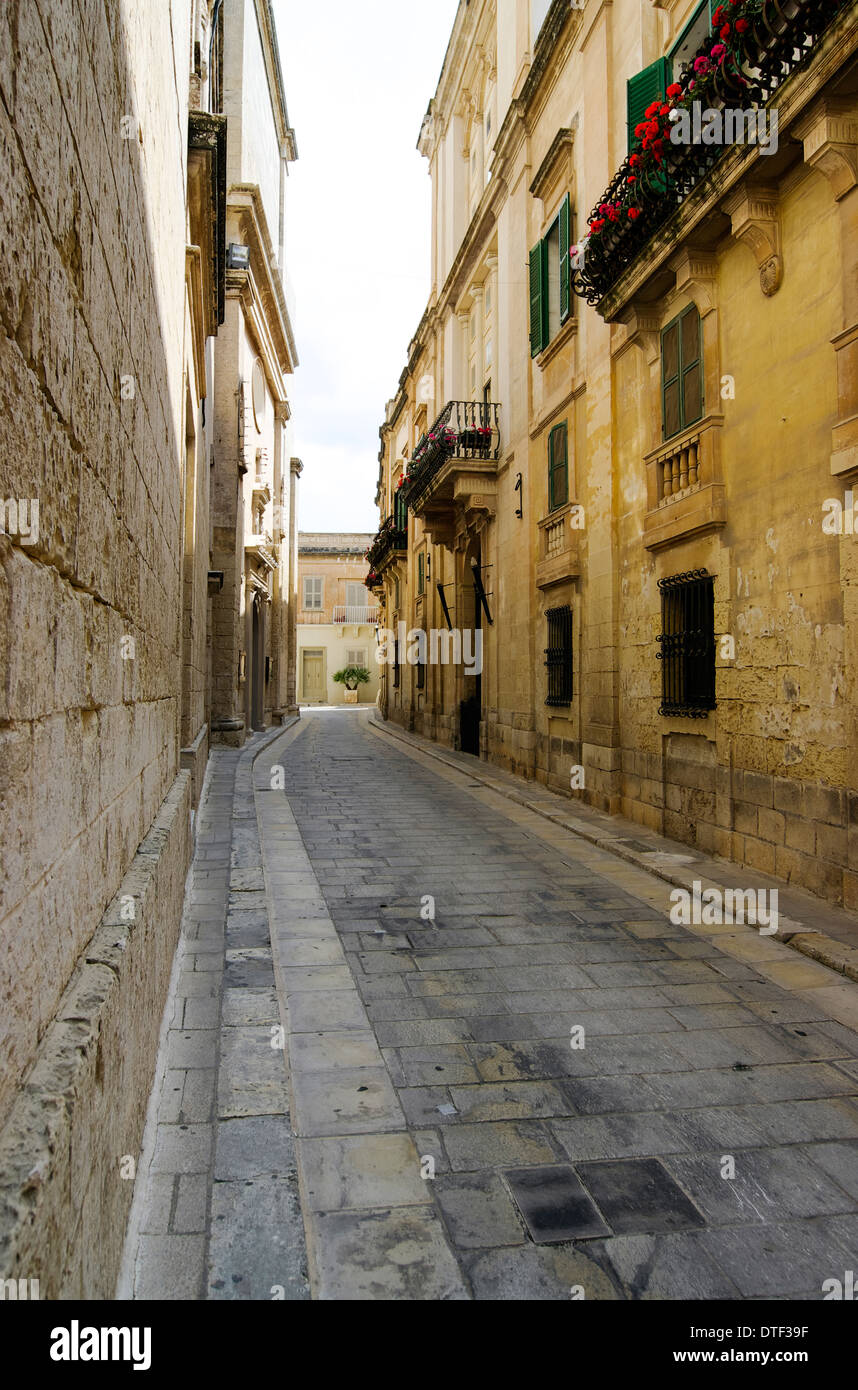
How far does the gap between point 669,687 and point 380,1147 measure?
6.73m

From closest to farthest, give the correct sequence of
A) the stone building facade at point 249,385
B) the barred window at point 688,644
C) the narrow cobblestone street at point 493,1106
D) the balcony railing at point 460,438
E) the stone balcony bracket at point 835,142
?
the narrow cobblestone street at point 493,1106 → the stone balcony bracket at point 835,142 → the barred window at point 688,644 → the balcony railing at point 460,438 → the stone building facade at point 249,385

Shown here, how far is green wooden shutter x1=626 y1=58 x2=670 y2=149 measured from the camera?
9.19 meters

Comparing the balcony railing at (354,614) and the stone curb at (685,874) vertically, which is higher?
the balcony railing at (354,614)

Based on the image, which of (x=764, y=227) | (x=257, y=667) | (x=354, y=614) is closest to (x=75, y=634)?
(x=764, y=227)

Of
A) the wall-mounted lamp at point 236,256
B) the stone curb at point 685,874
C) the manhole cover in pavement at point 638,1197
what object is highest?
the wall-mounted lamp at point 236,256

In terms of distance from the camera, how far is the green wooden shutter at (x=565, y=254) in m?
12.0

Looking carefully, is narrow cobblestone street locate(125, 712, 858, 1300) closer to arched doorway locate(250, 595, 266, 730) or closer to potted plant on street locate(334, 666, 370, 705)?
arched doorway locate(250, 595, 266, 730)

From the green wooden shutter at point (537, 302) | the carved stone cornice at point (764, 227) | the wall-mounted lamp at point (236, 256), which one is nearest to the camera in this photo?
the carved stone cornice at point (764, 227)

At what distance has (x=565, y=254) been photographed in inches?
476

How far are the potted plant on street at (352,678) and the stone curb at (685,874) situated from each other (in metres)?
37.7

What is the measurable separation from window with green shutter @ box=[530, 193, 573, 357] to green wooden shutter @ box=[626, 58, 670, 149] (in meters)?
2.35

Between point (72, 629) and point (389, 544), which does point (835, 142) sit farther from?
point (389, 544)

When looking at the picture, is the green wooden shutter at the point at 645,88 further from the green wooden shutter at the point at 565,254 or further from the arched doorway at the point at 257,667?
the arched doorway at the point at 257,667

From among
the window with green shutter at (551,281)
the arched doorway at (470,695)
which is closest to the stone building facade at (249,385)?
the arched doorway at (470,695)
